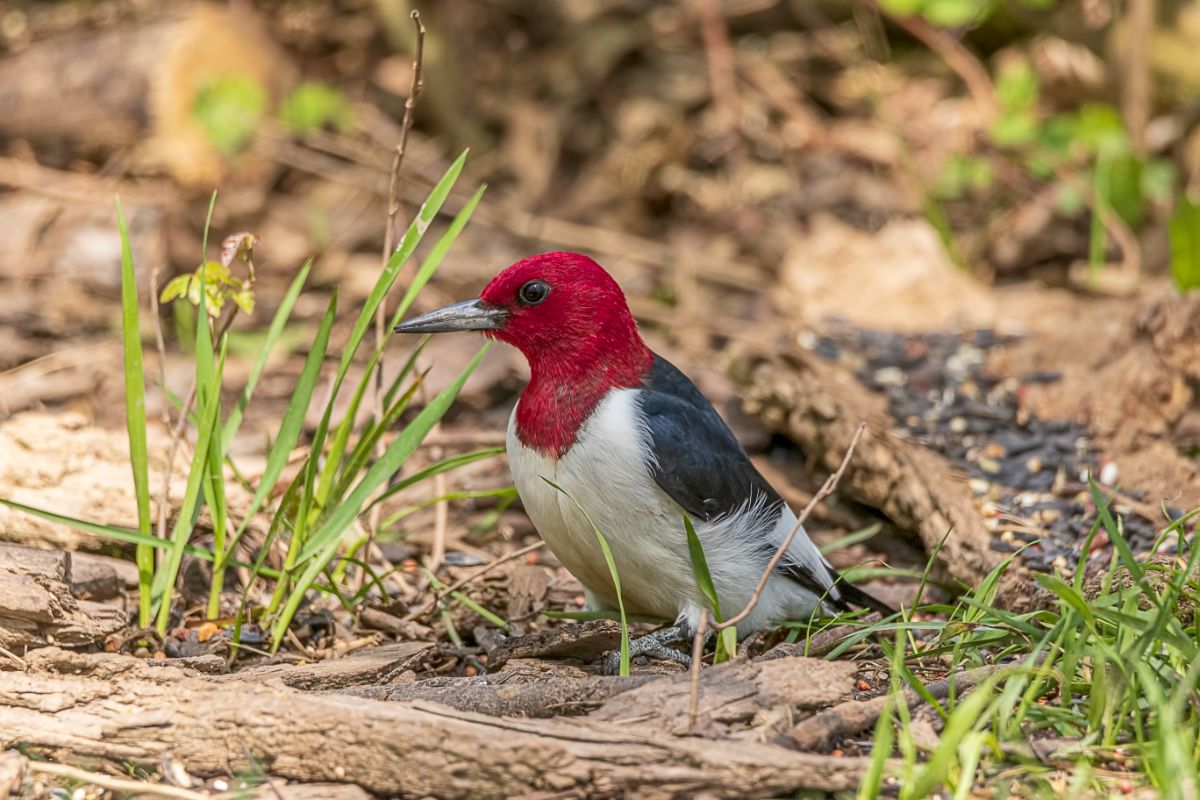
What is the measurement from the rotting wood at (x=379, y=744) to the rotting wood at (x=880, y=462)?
153 centimetres

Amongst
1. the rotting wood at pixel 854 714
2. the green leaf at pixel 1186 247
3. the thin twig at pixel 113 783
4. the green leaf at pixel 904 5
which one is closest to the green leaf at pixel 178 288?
the thin twig at pixel 113 783

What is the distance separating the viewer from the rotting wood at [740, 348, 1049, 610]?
13.6ft

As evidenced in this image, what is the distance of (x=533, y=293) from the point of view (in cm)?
381

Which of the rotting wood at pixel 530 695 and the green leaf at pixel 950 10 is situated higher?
the green leaf at pixel 950 10

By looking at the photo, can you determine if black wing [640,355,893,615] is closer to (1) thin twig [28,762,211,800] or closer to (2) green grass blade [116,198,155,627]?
(2) green grass blade [116,198,155,627]

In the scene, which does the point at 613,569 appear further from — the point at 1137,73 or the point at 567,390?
the point at 1137,73

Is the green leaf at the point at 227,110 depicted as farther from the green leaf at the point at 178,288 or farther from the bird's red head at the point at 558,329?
the green leaf at the point at 178,288

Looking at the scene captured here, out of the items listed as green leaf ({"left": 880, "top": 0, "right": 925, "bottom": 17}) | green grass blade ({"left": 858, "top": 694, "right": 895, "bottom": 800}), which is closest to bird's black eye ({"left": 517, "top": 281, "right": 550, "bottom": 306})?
green grass blade ({"left": 858, "top": 694, "right": 895, "bottom": 800})

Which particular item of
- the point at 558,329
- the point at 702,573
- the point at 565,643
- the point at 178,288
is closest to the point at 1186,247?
the point at 558,329

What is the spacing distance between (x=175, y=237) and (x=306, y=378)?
3.98 meters

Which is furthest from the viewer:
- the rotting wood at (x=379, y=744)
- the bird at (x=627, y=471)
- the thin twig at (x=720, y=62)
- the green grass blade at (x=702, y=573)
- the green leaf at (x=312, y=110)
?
the thin twig at (x=720, y=62)

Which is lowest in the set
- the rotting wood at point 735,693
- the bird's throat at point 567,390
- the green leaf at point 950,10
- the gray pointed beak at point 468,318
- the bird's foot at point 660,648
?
the bird's foot at point 660,648

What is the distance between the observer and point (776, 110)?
8508mm

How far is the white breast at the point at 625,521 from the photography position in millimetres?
3494
